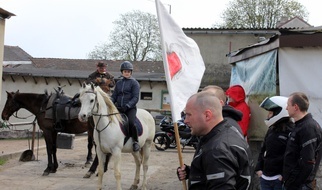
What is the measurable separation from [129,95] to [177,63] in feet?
15.1

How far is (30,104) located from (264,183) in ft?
27.0

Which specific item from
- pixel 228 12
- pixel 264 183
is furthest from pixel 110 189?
pixel 228 12

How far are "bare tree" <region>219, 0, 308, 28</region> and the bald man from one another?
4391 centimetres

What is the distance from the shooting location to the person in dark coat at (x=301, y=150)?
5.03m

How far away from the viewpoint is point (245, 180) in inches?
124

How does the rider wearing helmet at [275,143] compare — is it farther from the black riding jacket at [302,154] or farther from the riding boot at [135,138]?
the riding boot at [135,138]

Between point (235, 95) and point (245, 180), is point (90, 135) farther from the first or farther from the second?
point (245, 180)

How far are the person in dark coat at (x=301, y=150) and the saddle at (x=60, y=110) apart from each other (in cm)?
792

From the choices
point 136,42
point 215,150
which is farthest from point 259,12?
point 215,150

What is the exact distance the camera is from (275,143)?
5.69 meters

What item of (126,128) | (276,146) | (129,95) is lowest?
(126,128)

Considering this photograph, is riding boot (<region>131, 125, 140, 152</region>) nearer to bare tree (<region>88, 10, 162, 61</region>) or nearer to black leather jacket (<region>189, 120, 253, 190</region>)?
black leather jacket (<region>189, 120, 253, 190</region>)

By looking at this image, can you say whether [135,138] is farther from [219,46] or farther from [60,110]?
[219,46]

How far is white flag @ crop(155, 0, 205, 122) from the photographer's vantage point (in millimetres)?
4953
